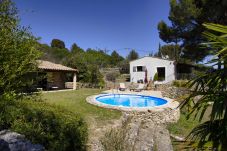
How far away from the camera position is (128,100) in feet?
71.7

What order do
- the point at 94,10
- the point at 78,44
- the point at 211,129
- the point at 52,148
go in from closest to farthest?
the point at 211,129 < the point at 52,148 < the point at 94,10 < the point at 78,44

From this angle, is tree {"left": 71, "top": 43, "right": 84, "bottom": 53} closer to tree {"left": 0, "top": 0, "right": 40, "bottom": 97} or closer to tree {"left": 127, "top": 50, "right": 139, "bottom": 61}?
tree {"left": 127, "top": 50, "right": 139, "bottom": 61}

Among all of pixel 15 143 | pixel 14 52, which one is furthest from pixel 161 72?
pixel 15 143

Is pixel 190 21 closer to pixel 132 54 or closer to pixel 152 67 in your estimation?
pixel 152 67

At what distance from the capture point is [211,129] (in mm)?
2691

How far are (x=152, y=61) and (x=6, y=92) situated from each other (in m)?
30.0

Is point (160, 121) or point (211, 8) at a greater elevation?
point (211, 8)

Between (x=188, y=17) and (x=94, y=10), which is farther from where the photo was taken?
(x=188, y=17)

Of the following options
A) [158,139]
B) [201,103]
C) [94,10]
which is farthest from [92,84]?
[201,103]

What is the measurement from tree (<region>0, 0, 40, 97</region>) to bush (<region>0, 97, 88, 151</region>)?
3.80 ft

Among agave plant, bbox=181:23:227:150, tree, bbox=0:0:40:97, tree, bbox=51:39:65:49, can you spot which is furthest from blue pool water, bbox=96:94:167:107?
tree, bbox=51:39:65:49

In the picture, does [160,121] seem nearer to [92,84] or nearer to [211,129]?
[211,129]

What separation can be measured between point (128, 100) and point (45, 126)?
16364 mm

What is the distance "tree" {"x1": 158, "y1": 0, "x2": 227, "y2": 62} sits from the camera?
26.0 m
